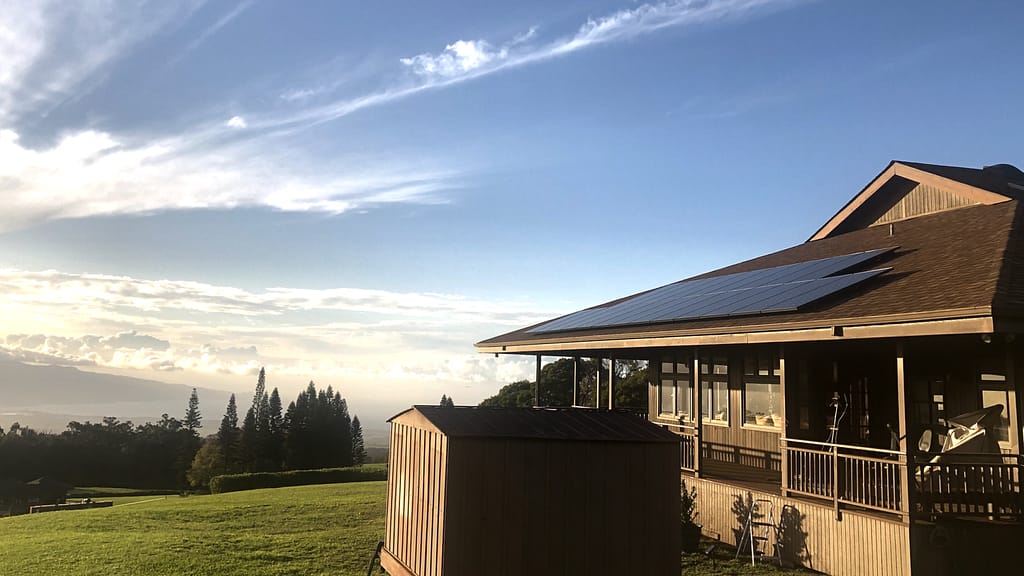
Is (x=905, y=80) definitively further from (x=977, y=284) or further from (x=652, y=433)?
(x=652, y=433)

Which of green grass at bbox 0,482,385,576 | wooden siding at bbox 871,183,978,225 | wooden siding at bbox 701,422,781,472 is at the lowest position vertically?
green grass at bbox 0,482,385,576

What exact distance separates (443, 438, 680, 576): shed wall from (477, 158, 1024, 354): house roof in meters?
3.68

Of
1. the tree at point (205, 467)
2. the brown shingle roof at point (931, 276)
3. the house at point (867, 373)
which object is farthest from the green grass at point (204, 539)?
the tree at point (205, 467)

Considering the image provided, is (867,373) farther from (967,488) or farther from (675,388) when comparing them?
(675,388)

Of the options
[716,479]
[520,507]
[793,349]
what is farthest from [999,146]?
[520,507]

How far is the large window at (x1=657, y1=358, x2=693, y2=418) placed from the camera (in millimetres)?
16984

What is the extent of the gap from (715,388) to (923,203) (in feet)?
20.8

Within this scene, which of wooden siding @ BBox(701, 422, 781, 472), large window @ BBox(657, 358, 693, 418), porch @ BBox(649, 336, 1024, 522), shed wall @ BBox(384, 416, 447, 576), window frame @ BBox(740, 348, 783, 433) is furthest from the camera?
large window @ BBox(657, 358, 693, 418)

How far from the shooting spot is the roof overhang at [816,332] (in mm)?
8078

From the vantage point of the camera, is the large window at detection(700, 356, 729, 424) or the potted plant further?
the large window at detection(700, 356, 729, 424)

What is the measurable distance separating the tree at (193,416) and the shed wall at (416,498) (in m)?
76.7

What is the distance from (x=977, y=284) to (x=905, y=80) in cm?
1036

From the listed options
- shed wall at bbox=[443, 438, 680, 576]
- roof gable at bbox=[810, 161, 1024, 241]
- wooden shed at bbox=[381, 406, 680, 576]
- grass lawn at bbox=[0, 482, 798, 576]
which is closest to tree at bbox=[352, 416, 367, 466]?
grass lawn at bbox=[0, 482, 798, 576]

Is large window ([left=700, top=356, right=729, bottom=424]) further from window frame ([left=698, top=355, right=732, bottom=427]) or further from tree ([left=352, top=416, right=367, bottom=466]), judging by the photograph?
tree ([left=352, top=416, right=367, bottom=466])
